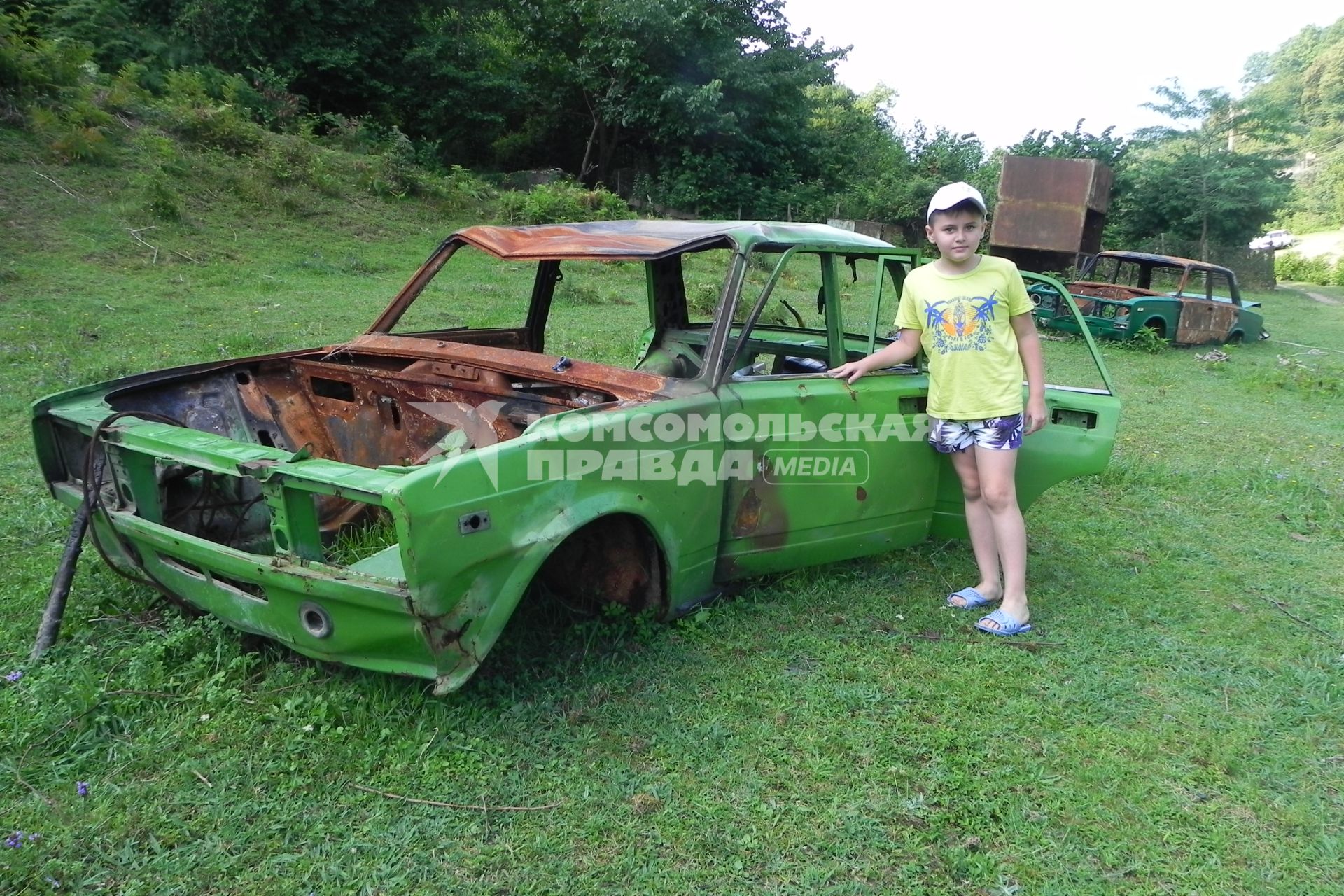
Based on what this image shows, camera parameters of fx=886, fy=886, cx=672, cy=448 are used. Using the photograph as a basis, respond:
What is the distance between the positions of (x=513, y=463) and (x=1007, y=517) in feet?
6.34

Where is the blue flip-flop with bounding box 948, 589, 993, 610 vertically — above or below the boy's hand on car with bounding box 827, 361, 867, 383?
below

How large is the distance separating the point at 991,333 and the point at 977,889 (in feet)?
→ 6.02

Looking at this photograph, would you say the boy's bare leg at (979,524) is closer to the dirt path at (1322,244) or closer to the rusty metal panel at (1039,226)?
the rusty metal panel at (1039,226)

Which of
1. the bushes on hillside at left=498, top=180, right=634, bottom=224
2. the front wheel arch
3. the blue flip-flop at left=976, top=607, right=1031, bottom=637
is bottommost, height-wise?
the blue flip-flop at left=976, top=607, right=1031, bottom=637

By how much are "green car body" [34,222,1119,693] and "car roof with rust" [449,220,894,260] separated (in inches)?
0.6

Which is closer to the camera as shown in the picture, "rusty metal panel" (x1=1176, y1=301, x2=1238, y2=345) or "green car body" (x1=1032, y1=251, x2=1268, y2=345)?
"green car body" (x1=1032, y1=251, x2=1268, y2=345)

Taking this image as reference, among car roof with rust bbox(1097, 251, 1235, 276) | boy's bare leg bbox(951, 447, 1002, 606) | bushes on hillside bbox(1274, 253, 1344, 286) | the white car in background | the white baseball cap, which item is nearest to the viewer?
the white baseball cap

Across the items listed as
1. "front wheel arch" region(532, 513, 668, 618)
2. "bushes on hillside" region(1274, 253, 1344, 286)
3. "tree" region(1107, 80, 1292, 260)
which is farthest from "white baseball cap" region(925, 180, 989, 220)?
"bushes on hillside" region(1274, 253, 1344, 286)

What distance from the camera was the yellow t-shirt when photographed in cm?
316

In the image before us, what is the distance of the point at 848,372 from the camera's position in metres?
3.41

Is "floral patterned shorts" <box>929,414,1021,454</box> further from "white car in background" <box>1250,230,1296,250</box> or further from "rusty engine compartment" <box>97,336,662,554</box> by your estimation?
"white car in background" <box>1250,230,1296,250</box>

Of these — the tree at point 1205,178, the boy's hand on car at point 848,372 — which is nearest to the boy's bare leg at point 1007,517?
the boy's hand on car at point 848,372

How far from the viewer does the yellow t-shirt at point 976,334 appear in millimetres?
3158

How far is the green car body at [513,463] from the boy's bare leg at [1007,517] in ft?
1.10
